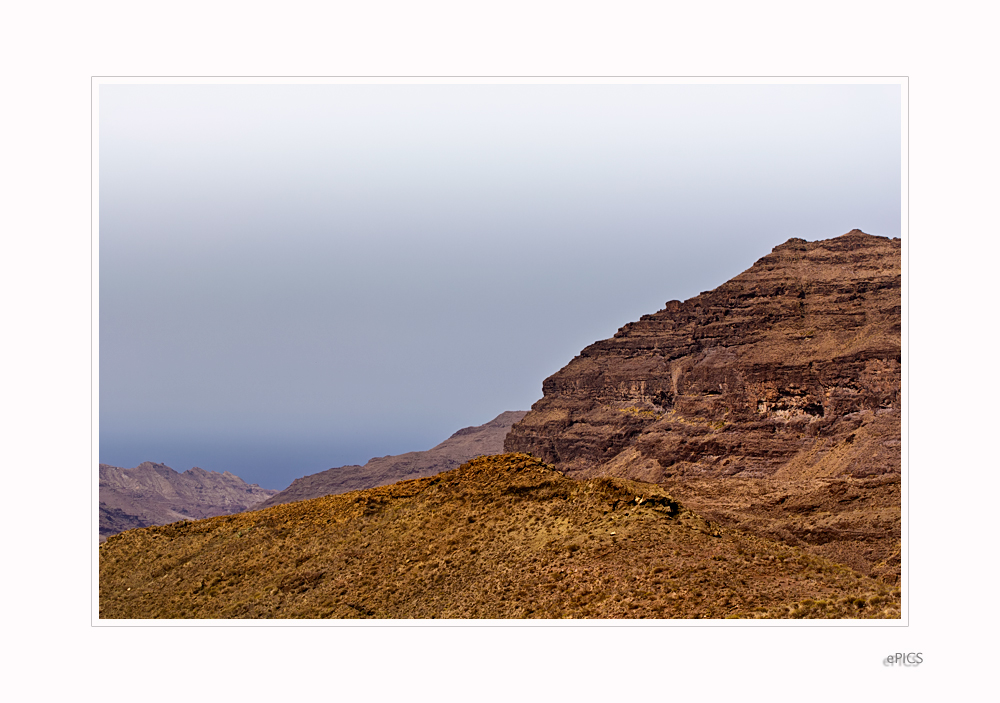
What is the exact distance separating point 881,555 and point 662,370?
61.7 meters

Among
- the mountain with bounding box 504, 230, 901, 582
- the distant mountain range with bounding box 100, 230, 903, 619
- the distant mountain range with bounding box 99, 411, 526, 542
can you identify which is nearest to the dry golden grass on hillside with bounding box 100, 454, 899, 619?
the distant mountain range with bounding box 100, 230, 903, 619

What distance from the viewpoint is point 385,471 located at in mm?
138000

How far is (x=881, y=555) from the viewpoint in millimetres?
39969

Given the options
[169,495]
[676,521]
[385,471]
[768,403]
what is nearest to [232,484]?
[169,495]

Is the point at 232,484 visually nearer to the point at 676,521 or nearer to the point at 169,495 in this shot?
the point at 169,495

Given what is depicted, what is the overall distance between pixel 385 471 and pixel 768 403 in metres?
77.2

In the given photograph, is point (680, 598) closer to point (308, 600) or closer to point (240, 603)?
point (308, 600)

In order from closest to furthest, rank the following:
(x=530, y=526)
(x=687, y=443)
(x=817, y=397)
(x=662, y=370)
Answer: (x=530, y=526) < (x=817, y=397) < (x=687, y=443) < (x=662, y=370)

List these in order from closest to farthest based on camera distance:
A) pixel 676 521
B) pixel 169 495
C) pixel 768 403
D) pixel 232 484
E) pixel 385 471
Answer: pixel 676 521 → pixel 768 403 → pixel 169 495 → pixel 385 471 → pixel 232 484

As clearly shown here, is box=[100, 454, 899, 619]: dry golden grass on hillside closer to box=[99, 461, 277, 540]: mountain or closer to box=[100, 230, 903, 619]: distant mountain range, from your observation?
box=[100, 230, 903, 619]: distant mountain range

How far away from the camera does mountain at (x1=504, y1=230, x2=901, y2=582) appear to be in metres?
55.3

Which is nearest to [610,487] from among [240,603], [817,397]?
[240,603]

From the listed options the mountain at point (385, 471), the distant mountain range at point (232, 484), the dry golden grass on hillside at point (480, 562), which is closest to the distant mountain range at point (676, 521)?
the dry golden grass on hillside at point (480, 562)

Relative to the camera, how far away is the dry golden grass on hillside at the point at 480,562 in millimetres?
23766
